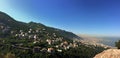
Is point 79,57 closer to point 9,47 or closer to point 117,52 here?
point 9,47

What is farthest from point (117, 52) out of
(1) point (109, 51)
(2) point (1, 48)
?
(2) point (1, 48)

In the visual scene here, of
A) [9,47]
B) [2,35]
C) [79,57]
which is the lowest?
[79,57]

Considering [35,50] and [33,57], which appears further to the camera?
[35,50]

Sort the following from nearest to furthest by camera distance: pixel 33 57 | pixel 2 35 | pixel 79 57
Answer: pixel 33 57 → pixel 79 57 → pixel 2 35

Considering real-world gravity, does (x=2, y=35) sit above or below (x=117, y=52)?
Result: above

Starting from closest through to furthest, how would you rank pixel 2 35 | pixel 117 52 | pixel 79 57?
pixel 117 52, pixel 79 57, pixel 2 35

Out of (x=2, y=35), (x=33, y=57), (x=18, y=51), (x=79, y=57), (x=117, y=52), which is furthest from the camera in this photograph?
(x=2, y=35)

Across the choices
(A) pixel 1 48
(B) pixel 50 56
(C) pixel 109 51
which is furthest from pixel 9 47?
(C) pixel 109 51

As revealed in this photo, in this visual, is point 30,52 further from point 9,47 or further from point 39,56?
point 9,47

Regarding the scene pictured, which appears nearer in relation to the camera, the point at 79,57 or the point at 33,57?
the point at 33,57
